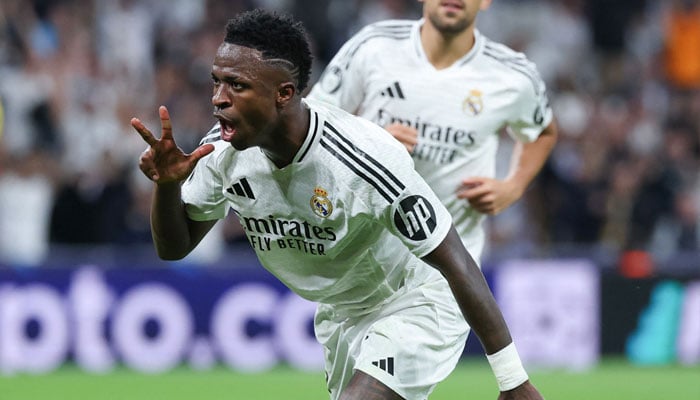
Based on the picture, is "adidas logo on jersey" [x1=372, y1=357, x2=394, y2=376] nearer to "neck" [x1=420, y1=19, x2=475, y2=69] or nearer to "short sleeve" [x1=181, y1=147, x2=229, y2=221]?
"short sleeve" [x1=181, y1=147, x2=229, y2=221]

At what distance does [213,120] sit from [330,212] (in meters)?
9.20

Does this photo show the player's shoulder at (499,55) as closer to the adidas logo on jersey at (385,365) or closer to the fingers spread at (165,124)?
the adidas logo on jersey at (385,365)

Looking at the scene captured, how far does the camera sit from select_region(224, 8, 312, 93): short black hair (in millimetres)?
4953

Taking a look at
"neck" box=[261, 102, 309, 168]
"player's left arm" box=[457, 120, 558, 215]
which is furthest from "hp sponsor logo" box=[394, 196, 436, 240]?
"player's left arm" box=[457, 120, 558, 215]

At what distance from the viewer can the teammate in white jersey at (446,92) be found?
22.4ft

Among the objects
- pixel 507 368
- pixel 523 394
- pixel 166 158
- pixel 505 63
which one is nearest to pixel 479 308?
pixel 507 368

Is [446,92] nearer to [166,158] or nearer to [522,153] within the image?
[522,153]

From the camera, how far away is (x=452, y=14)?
6.75 m

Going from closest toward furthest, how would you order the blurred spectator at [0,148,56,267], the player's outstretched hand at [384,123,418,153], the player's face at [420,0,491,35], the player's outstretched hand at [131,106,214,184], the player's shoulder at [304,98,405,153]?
the player's outstretched hand at [131,106,214,184] → the player's shoulder at [304,98,405,153] → the player's outstretched hand at [384,123,418,153] → the player's face at [420,0,491,35] → the blurred spectator at [0,148,56,267]

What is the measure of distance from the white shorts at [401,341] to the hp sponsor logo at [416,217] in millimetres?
675

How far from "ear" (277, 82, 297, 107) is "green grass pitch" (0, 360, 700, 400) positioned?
19.0ft

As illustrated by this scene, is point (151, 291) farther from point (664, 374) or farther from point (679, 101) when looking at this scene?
point (679, 101)

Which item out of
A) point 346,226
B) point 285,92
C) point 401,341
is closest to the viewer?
point 285,92

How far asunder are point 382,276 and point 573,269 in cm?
776
